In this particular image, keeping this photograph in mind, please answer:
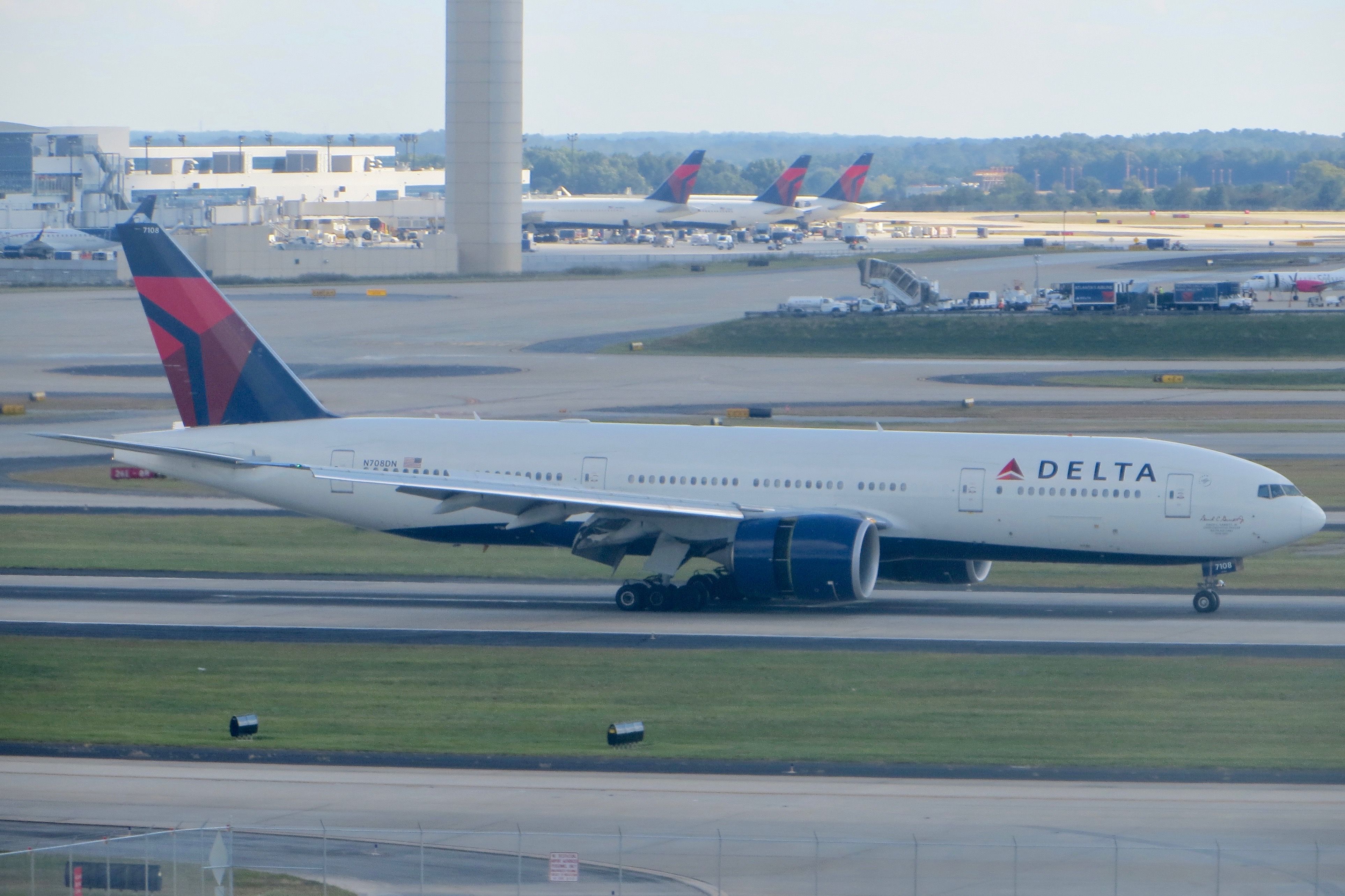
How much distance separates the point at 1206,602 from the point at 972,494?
5847 mm

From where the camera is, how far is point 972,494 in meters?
36.1

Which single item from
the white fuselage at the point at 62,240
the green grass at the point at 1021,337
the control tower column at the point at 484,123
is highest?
the control tower column at the point at 484,123

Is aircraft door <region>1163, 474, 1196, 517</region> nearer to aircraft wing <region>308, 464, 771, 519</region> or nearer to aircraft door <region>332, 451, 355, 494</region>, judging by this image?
aircraft wing <region>308, 464, 771, 519</region>

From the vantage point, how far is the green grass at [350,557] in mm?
41438

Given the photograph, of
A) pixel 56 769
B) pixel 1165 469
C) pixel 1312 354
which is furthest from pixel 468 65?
pixel 56 769

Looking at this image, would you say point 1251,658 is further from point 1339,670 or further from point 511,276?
point 511,276

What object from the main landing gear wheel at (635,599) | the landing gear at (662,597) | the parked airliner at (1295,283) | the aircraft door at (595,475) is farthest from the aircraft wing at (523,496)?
the parked airliner at (1295,283)

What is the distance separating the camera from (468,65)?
140000mm

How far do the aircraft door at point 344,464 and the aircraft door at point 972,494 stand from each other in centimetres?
1475

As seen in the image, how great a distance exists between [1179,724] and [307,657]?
16729 millimetres

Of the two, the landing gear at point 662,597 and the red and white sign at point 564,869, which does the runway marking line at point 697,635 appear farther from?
the red and white sign at point 564,869

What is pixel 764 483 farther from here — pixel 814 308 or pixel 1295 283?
pixel 1295 283

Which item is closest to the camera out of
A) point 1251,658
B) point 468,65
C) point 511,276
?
point 1251,658

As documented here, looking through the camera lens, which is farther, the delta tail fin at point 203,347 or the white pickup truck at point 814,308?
the white pickup truck at point 814,308
